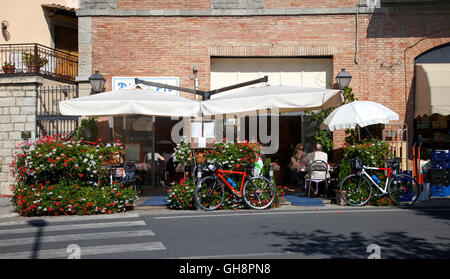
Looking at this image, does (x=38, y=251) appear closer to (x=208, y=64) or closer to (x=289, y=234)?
(x=289, y=234)

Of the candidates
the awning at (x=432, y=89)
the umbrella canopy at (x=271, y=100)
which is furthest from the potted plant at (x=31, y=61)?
the awning at (x=432, y=89)

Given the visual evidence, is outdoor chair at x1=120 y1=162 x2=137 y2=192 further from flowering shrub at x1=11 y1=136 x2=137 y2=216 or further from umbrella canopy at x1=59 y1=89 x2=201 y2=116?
umbrella canopy at x1=59 y1=89 x2=201 y2=116

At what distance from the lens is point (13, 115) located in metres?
13.8

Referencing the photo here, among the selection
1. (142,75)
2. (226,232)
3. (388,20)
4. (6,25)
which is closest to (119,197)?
(226,232)

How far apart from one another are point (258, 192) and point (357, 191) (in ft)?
7.65

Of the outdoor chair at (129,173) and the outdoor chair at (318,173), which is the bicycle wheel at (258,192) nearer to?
the outdoor chair at (318,173)

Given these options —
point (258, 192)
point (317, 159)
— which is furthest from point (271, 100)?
point (317, 159)

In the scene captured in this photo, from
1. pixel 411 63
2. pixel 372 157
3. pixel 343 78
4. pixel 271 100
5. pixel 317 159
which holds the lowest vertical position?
pixel 317 159

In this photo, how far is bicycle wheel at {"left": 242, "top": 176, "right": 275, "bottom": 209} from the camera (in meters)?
9.38

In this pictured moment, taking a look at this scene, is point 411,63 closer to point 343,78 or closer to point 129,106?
point 343,78

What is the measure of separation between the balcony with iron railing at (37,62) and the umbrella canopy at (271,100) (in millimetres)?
7037

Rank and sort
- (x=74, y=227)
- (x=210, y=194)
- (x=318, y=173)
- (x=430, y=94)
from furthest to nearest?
1. (x=430, y=94)
2. (x=318, y=173)
3. (x=210, y=194)
4. (x=74, y=227)

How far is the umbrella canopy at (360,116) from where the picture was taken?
34.5ft
